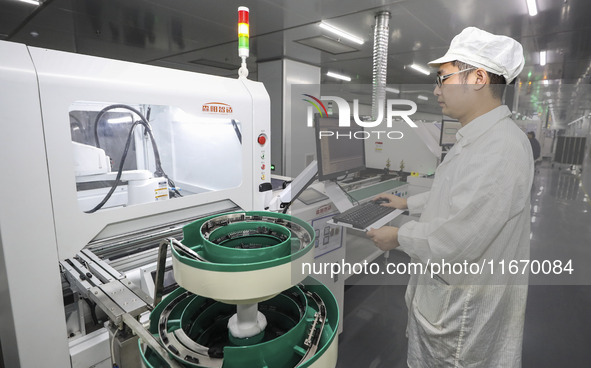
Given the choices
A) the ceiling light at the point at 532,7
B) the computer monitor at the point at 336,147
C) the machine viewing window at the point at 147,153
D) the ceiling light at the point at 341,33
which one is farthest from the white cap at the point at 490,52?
the ceiling light at the point at 341,33

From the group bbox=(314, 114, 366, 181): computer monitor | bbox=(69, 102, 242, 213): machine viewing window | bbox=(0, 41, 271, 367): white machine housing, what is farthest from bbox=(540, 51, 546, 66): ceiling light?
bbox=(0, 41, 271, 367): white machine housing

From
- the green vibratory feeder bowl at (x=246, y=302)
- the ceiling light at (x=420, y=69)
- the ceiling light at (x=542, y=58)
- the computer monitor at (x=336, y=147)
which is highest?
the ceiling light at (x=420, y=69)

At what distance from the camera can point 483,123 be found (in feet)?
3.65

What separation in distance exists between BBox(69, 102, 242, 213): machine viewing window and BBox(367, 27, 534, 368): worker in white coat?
0.87 m

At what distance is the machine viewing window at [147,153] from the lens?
1.17m

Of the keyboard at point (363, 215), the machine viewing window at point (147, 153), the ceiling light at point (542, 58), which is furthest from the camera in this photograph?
the ceiling light at point (542, 58)

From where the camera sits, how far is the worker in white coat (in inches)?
39.3

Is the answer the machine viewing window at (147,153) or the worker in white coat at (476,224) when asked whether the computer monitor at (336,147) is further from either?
the worker in white coat at (476,224)

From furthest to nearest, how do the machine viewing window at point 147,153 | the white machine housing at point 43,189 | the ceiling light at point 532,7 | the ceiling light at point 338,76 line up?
the ceiling light at point 338,76 → the ceiling light at point 532,7 → the machine viewing window at point 147,153 → the white machine housing at point 43,189

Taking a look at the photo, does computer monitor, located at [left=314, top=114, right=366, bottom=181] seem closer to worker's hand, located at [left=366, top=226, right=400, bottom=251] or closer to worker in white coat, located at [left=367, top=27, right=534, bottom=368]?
worker's hand, located at [left=366, top=226, right=400, bottom=251]

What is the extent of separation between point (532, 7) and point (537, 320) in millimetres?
2544

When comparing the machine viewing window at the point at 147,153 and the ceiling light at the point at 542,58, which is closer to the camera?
the machine viewing window at the point at 147,153

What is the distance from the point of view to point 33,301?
0.87 m

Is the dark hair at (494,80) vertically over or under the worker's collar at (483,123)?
over
